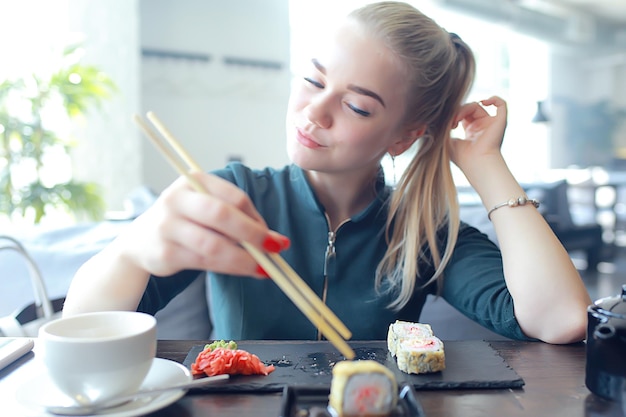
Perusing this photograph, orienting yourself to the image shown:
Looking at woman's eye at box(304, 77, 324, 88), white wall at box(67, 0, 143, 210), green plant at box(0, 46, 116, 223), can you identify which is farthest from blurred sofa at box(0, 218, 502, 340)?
white wall at box(67, 0, 143, 210)

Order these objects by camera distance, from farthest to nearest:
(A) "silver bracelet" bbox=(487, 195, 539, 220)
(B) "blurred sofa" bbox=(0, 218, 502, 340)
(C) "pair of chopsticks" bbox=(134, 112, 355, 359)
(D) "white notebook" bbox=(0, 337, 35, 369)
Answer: (B) "blurred sofa" bbox=(0, 218, 502, 340)
(A) "silver bracelet" bbox=(487, 195, 539, 220)
(D) "white notebook" bbox=(0, 337, 35, 369)
(C) "pair of chopsticks" bbox=(134, 112, 355, 359)

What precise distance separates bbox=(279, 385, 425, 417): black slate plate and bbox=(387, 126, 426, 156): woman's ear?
2.34ft

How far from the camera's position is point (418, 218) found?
1.17 meters

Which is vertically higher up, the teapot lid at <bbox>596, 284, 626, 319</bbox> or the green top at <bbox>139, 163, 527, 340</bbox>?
the teapot lid at <bbox>596, 284, 626, 319</bbox>

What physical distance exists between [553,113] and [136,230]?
946 cm

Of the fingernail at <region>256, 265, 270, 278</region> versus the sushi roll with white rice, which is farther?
the sushi roll with white rice

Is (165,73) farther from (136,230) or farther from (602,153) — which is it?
(602,153)

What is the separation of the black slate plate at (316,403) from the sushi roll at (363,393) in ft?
0.04

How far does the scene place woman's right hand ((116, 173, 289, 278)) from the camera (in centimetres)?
55

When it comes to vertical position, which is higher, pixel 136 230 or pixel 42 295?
pixel 136 230

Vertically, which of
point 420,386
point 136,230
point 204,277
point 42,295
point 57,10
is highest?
point 57,10

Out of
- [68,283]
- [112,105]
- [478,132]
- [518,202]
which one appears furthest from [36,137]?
[518,202]

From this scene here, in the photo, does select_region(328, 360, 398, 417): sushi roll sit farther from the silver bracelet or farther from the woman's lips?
the silver bracelet

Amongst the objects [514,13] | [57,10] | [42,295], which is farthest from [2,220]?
[514,13]
